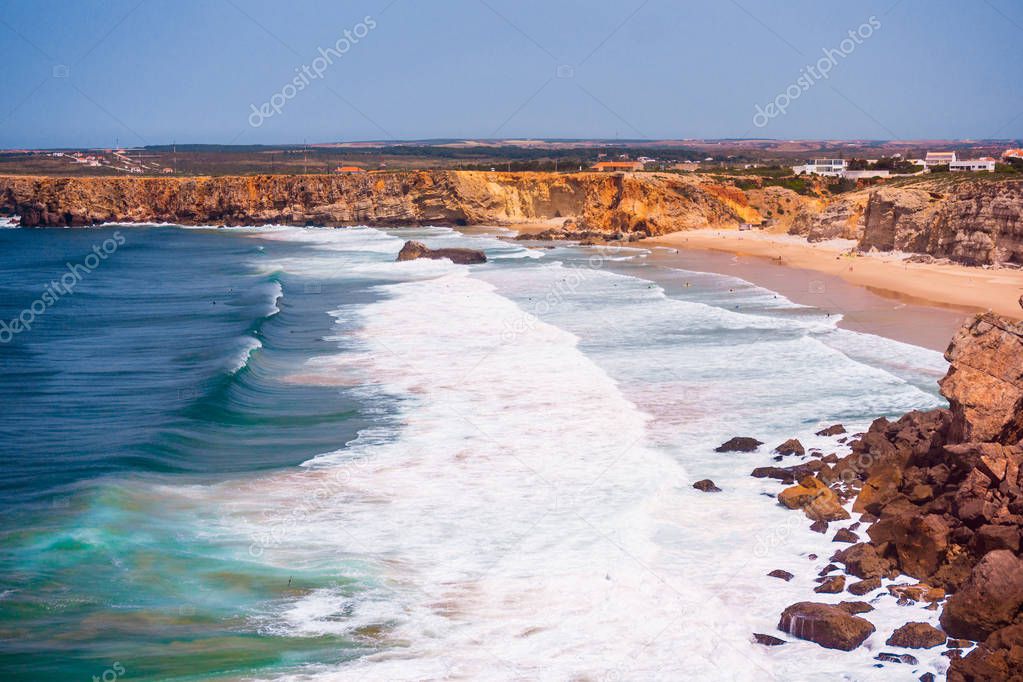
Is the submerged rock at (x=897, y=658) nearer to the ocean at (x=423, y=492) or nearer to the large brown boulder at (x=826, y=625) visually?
the ocean at (x=423, y=492)

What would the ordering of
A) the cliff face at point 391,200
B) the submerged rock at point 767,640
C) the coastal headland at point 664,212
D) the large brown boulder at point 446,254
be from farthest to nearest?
the cliff face at point 391,200, the large brown boulder at point 446,254, the coastal headland at point 664,212, the submerged rock at point 767,640

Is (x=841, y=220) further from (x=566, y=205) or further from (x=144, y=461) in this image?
(x=144, y=461)

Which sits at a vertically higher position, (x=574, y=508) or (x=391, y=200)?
(x=391, y=200)

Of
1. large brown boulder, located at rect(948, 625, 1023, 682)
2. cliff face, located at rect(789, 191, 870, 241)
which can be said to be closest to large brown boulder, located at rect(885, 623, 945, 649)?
large brown boulder, located at rect(948, 625, 1023, 682)

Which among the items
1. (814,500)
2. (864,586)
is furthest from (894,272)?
(864,586)

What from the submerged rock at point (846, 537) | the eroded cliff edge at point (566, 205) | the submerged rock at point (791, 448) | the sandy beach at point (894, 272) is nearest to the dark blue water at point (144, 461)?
the submerged rock at point (846, 537)

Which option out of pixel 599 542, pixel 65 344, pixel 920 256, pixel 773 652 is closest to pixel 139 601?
pixel 599 542
